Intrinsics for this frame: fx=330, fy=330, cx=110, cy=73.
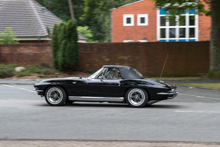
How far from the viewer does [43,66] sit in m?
23.9

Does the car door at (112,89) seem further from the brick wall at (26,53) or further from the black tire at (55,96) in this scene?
the brick wall at (26,53)

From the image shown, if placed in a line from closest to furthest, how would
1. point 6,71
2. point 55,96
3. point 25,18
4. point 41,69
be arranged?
point 55,96, point 6,71, point 41,69, point 25,18

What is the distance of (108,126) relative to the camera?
6957 mm

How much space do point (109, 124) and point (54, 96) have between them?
139 inches

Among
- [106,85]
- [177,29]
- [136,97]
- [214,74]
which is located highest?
[177,29]

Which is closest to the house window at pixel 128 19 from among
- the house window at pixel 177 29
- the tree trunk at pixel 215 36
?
the house window at pixel 177 29

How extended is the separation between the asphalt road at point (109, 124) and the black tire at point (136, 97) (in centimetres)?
35

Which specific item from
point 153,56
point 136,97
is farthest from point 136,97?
point 153,56

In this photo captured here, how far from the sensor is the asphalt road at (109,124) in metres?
6.04

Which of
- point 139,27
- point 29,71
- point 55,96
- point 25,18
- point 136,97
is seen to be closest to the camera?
point 136,97

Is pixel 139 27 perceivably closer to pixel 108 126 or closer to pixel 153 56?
pixel 153 56

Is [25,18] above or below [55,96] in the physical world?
above

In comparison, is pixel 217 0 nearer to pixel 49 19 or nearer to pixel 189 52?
pixel 189 52

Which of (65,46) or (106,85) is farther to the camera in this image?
(65,46)
